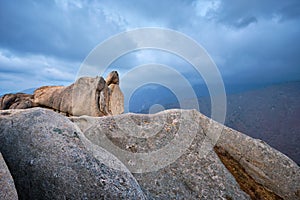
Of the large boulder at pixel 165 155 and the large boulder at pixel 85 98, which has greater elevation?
the large boulder at pixel 85 98

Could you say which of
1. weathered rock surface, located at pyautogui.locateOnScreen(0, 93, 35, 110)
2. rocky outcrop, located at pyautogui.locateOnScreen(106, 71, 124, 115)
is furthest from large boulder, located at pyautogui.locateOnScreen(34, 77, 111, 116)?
weathered rock surface, located at pyautogui.locateOnScreen(0, 93, 35, 110)

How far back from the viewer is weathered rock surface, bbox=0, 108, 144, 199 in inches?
200

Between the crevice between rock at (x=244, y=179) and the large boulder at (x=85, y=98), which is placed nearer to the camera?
the crevice between rock at (x=244, y=179)

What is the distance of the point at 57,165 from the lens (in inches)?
208

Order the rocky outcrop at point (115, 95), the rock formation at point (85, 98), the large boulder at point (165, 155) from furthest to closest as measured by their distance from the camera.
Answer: the rocky outcrop at point (115, 95), the rock formation at point (85, 98), the large boulder at point (165, 155)

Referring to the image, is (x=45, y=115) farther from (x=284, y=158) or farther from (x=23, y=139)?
(x=284, y=158)

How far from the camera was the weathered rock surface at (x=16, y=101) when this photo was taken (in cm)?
2712

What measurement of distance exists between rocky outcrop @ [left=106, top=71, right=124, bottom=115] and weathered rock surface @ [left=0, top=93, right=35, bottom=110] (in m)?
10.7

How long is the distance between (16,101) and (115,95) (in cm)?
1464

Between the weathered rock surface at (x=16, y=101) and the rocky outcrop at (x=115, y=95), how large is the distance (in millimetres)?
10693

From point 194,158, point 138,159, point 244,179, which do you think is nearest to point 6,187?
point 138,159

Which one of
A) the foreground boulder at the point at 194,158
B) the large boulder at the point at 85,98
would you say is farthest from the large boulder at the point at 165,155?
the large boulder at the point at 85,98

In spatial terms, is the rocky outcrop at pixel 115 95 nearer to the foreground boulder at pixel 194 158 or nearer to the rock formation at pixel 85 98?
the rock formation at pixel 85 98

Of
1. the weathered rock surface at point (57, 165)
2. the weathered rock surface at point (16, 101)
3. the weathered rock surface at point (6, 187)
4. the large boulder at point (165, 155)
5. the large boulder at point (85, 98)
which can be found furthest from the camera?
the weathered rock surface at point (16, 101)
